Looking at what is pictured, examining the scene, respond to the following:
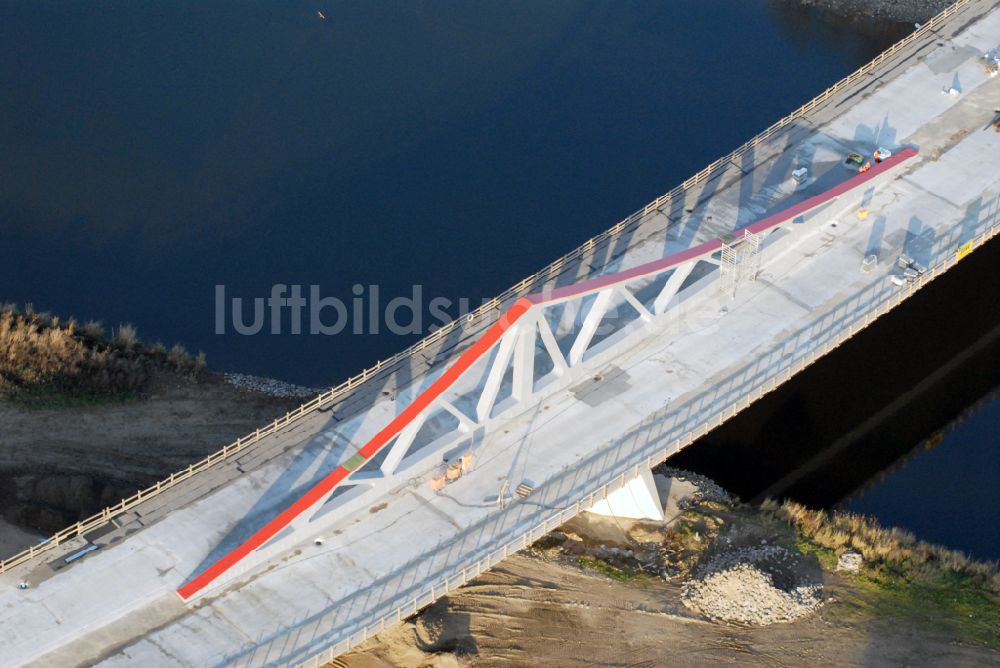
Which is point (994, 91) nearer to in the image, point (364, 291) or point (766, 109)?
point (766, 109)

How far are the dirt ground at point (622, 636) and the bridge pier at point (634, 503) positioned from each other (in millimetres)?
3526

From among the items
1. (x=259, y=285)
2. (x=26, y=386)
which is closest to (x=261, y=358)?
(x=259, y=285)

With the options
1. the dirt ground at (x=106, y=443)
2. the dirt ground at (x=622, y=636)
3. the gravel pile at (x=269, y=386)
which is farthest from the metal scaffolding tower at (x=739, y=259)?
the dirt ground at (x=106, y=443)

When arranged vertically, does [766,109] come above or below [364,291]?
above

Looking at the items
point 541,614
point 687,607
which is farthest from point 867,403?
point 541,614

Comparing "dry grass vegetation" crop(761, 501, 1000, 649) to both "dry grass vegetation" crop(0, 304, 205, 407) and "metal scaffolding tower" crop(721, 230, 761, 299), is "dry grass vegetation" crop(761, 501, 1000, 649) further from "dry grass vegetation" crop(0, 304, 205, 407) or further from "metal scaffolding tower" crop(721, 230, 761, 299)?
"dry grass vegetation" crop(0, 304, 205, 407)

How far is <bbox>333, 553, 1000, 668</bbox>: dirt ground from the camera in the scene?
2581 inches

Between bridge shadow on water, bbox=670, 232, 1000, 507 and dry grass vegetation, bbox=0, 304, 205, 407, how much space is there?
76.0ft

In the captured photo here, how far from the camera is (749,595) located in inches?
2640

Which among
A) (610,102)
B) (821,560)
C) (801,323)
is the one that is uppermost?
(610,102)

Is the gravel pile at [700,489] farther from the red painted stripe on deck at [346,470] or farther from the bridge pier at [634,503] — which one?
the red painted stripe on deck at [346,470]

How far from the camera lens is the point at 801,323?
73812 mm

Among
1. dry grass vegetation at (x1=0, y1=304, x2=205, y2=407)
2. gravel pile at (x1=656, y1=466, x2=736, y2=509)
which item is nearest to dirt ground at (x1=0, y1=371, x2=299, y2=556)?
dry grass vegetation at (x1=0, y1=304, x2=205, y2=407)

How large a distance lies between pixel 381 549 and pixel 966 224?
31.3 meters
